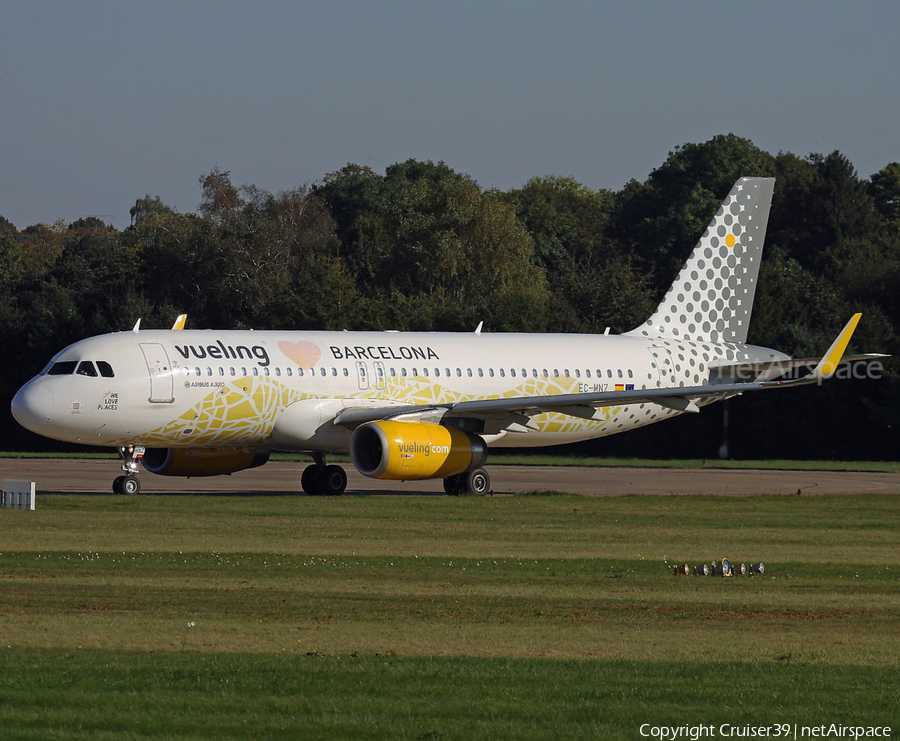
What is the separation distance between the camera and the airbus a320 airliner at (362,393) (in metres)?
31.5

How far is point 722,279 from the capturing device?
4269cm

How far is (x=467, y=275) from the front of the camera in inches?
3339

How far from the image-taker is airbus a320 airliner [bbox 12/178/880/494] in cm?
3145

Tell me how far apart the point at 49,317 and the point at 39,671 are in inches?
2406

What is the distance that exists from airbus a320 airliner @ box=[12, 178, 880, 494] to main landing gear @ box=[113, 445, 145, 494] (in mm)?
38

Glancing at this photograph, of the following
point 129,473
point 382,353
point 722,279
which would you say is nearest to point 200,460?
point 129,473

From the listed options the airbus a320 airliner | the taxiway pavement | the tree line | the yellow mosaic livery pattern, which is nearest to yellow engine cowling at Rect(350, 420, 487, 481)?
the airbus a320 airliner

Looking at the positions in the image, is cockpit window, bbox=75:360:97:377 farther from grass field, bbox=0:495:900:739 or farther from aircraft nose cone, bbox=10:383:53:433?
grass field, bbox=0:495:900:739

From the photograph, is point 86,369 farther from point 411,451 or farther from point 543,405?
point 543,405

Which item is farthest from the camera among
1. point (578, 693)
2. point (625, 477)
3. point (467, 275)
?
point (467, 275)

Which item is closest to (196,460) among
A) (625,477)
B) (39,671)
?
(625,477)

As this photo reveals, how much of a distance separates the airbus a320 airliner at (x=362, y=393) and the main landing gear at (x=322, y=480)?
0.11ft

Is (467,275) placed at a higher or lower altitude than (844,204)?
lower

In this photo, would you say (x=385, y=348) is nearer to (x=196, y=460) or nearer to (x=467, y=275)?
(x=196, y=460)
